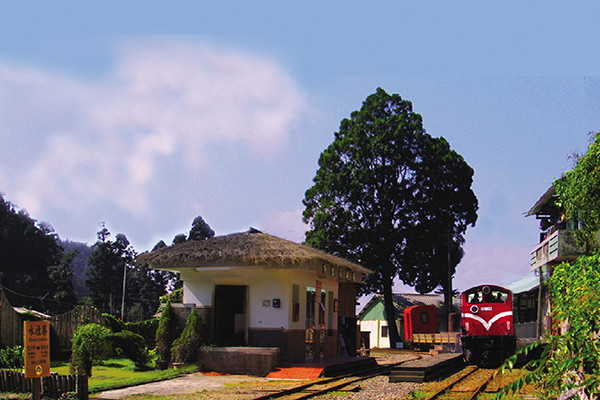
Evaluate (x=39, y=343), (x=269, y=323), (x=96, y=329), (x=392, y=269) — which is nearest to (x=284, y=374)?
(x=269, y=323)

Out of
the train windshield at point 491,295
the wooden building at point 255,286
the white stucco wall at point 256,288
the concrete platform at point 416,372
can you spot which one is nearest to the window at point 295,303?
the wooden building at point 255,286

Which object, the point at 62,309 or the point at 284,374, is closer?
the point at 284,374

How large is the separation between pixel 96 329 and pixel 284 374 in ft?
16.3

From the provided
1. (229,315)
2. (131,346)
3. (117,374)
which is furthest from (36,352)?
(229,315)

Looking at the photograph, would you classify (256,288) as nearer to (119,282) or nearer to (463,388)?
(463,388)

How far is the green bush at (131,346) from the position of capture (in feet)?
54.3

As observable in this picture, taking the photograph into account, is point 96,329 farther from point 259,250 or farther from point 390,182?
point 390,182

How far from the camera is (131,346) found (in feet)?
56.0

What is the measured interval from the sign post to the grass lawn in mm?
3541

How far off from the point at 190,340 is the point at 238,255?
8.90 feet

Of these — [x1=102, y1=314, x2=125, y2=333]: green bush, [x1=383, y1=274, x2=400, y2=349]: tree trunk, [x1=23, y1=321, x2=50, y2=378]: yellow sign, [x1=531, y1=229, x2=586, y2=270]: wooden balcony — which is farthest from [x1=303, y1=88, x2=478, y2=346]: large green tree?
[x1=23, y1=321, x2=50, y2=378]: yellow sign

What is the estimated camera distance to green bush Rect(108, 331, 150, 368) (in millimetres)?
16547

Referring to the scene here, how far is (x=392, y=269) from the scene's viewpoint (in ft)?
126

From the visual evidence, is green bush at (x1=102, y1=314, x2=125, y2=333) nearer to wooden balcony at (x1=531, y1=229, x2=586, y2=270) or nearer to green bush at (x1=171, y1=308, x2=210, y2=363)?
green bush at (x1=171, y1=308, x2=210, y2=363)
